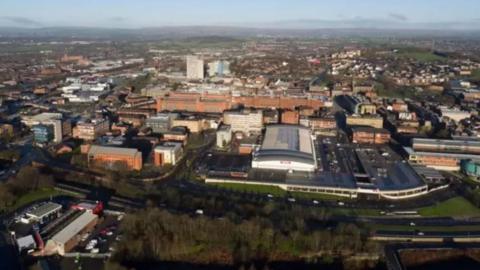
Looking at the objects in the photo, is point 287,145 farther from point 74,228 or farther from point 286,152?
point 74,228

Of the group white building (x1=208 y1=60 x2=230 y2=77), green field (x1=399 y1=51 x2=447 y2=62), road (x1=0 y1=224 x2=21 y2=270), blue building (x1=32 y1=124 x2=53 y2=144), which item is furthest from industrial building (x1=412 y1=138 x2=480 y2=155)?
green field (x1=399 y1=51 x2=447 y2=62)

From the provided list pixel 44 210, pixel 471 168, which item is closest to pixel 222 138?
pixel 44 210

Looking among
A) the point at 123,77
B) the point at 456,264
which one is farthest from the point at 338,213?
the point at 123,77

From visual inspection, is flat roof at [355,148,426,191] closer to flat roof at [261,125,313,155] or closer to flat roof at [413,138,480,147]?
flat roof at [413,138,480,147]

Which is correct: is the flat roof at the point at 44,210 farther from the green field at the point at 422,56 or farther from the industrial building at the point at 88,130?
the green field at the point at 422,56

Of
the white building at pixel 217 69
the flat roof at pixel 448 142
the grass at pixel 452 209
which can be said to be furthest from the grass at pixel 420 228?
the white building at pixel 217 69
